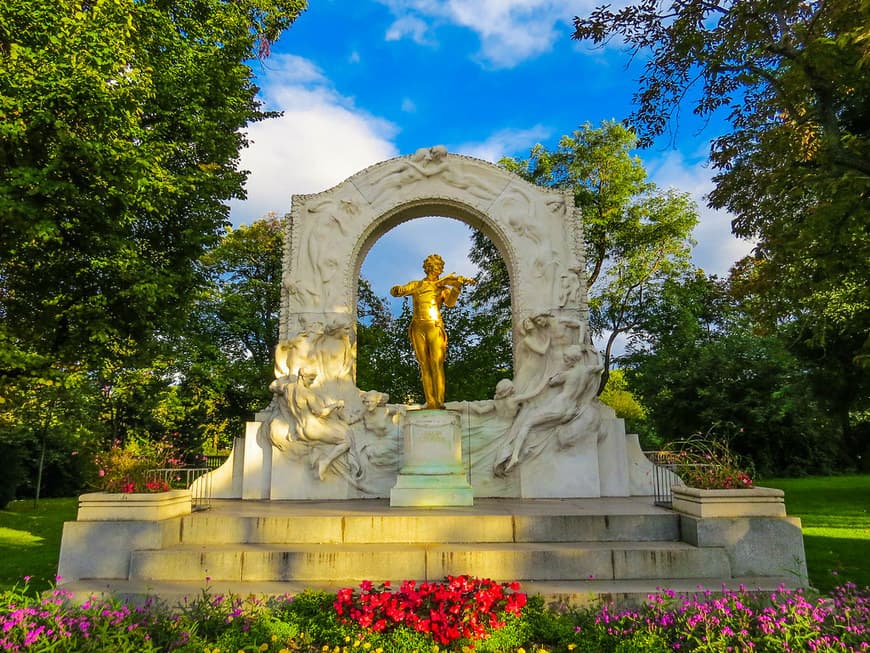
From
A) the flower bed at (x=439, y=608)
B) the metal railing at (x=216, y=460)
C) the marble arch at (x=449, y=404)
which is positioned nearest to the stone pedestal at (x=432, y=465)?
the marble arch at (x=449, y=404)

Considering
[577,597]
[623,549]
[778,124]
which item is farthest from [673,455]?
[778,124]

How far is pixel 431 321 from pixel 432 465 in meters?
2.40

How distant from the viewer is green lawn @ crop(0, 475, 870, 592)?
676 cm

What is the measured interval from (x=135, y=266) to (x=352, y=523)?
7121 millimetres

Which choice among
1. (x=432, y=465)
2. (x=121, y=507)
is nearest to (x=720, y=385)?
(x=432, y=465)

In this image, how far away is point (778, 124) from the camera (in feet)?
33.7

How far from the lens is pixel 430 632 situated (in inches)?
160

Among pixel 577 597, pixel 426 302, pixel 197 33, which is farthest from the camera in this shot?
pixel 197 33

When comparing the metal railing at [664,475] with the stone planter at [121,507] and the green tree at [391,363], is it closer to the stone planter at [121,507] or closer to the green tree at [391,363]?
the stone planter at [121,507]

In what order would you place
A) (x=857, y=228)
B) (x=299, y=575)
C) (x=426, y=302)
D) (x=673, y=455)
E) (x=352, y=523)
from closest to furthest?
1. (x=299, y=575)
2. (x=352, y=523)
3. (x=673, y=455)
4. (x=857, y=228)
5. (x=426, y=302)

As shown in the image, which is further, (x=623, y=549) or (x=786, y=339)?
(x=786, y=339)

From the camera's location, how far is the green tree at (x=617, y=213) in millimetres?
21250

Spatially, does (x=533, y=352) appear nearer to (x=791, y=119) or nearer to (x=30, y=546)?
(x=791, y=119)

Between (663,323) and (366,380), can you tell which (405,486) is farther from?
(663,323)
